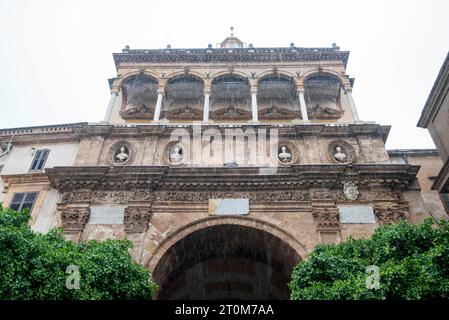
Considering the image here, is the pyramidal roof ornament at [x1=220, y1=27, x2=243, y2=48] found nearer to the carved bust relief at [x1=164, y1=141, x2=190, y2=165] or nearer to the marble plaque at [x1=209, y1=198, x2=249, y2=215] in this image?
the carved bust relief at [x1=164, y1=141, x2=190, y2=165]

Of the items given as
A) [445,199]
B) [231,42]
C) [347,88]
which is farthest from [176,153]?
[231,42]

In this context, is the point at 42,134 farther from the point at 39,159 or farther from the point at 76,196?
the point at 76,196

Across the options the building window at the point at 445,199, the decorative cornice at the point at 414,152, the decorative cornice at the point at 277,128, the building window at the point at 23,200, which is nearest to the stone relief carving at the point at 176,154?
the decorative cornice at the point at 277,128

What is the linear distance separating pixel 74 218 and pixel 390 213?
40.5ft

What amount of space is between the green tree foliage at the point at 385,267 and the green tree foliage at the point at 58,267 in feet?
16.0

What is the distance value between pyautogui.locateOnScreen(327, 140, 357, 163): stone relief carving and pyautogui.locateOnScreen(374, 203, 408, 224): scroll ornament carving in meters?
2.59

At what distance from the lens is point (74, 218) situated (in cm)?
1578

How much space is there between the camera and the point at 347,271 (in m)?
10.9

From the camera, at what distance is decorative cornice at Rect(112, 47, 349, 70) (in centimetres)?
2191

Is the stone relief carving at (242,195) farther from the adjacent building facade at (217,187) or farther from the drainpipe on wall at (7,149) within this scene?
the drainpipe on wall at (7,149)

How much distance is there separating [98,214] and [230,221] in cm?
527

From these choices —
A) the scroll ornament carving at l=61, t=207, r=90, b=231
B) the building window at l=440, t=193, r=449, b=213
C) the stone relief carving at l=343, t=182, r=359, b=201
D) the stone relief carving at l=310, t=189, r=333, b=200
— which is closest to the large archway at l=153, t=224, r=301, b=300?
the stone relief carving at l=310, t=189, r=333, b=200

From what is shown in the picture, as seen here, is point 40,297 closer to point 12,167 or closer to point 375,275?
point 375,275

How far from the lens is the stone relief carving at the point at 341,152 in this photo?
17547mm
